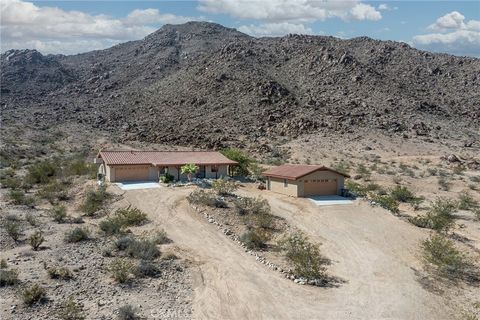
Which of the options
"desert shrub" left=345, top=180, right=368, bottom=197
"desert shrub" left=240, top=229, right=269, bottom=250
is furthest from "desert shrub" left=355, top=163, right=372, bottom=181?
"desert shrub" left=240, top=229, right=269, bottom=250

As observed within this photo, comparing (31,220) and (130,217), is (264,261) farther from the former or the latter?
(31,220)

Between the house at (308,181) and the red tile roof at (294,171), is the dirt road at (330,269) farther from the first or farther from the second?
the red tile roof at (294,171)

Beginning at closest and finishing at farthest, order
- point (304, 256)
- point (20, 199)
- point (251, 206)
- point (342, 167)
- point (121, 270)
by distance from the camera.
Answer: point (121, 270)
point (304, 256)
point (251, 206)
point (20, 199)
point (342, 167)

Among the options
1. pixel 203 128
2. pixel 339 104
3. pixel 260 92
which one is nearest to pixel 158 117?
pixel 203 128

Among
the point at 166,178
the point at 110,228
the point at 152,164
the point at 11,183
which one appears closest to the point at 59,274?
the point at 110,228

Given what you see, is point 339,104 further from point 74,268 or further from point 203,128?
point 74,268

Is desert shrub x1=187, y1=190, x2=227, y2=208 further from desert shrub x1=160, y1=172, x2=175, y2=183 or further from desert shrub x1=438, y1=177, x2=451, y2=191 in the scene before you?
desert shrub x1=438, y1=177, x2=451, y2=191

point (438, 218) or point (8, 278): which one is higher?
point (8, 278)

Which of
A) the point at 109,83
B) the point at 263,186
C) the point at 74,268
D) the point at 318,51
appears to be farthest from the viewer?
the point at 109,83
